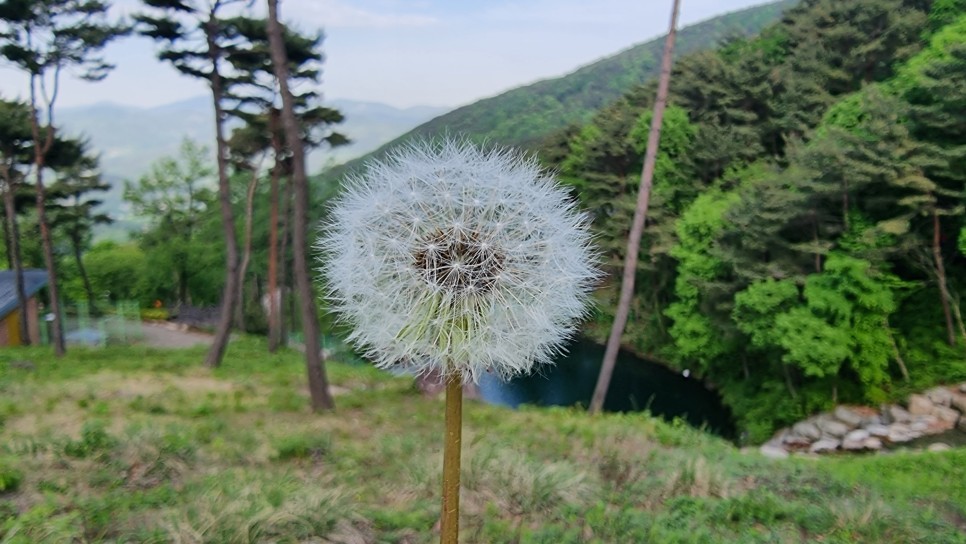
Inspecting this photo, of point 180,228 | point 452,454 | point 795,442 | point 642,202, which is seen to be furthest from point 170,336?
point 452,454

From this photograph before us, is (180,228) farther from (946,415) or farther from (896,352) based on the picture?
(946,415)

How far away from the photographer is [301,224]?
29.5 ft

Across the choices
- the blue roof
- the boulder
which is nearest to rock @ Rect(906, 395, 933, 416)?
the boulder

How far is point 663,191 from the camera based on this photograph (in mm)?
23766

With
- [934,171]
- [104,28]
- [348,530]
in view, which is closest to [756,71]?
[934,171]

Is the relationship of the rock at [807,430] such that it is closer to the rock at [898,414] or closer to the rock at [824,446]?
the rock at [824,446]

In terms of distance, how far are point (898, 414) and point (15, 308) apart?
27.7 m

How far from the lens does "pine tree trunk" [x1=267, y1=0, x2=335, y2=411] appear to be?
8.61 meters

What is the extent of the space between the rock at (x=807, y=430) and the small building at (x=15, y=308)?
23.9 meters

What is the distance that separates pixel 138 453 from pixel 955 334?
18150 millimetres

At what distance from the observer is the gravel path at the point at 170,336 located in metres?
24.3

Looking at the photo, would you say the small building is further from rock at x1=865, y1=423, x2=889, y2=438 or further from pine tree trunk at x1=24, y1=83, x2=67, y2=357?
rock at x1=865, y1=423, x2=889, y2=438

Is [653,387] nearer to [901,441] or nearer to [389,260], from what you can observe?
[901,441]

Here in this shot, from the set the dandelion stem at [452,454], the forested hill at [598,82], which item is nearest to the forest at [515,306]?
the dandelion stem at [452,454]
